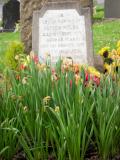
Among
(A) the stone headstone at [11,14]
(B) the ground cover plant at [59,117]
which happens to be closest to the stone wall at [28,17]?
(B) the ground cover plant at [59,117]

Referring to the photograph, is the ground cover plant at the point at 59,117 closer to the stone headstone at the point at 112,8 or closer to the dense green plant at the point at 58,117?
the dense green plant at the point at 58,117

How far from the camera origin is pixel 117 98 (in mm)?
4113

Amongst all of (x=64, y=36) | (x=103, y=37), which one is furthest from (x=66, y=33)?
(x=103, y=37)

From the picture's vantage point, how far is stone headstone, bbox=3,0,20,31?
21194mm

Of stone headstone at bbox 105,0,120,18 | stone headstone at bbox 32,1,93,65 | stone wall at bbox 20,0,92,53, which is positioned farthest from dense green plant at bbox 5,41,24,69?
stone headstone at bbox 105,0,120,18

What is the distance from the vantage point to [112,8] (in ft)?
72.0

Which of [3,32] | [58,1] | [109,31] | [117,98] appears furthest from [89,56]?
[3,32]

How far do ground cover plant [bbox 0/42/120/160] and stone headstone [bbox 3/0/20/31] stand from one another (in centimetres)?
1688

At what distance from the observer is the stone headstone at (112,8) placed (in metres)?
21.7

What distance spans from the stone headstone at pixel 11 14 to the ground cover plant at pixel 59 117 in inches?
664

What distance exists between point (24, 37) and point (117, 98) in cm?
479

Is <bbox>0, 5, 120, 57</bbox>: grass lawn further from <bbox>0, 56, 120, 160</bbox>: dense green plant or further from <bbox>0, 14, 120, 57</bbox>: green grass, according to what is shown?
<bbox>0, 56, 120, 160</bbox>: dense green plant

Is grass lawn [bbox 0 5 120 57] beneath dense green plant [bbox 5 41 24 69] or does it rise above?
beneath

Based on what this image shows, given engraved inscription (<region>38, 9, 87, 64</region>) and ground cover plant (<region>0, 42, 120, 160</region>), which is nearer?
ground cover plant (<region>0, 42, 120, 160</region>)
